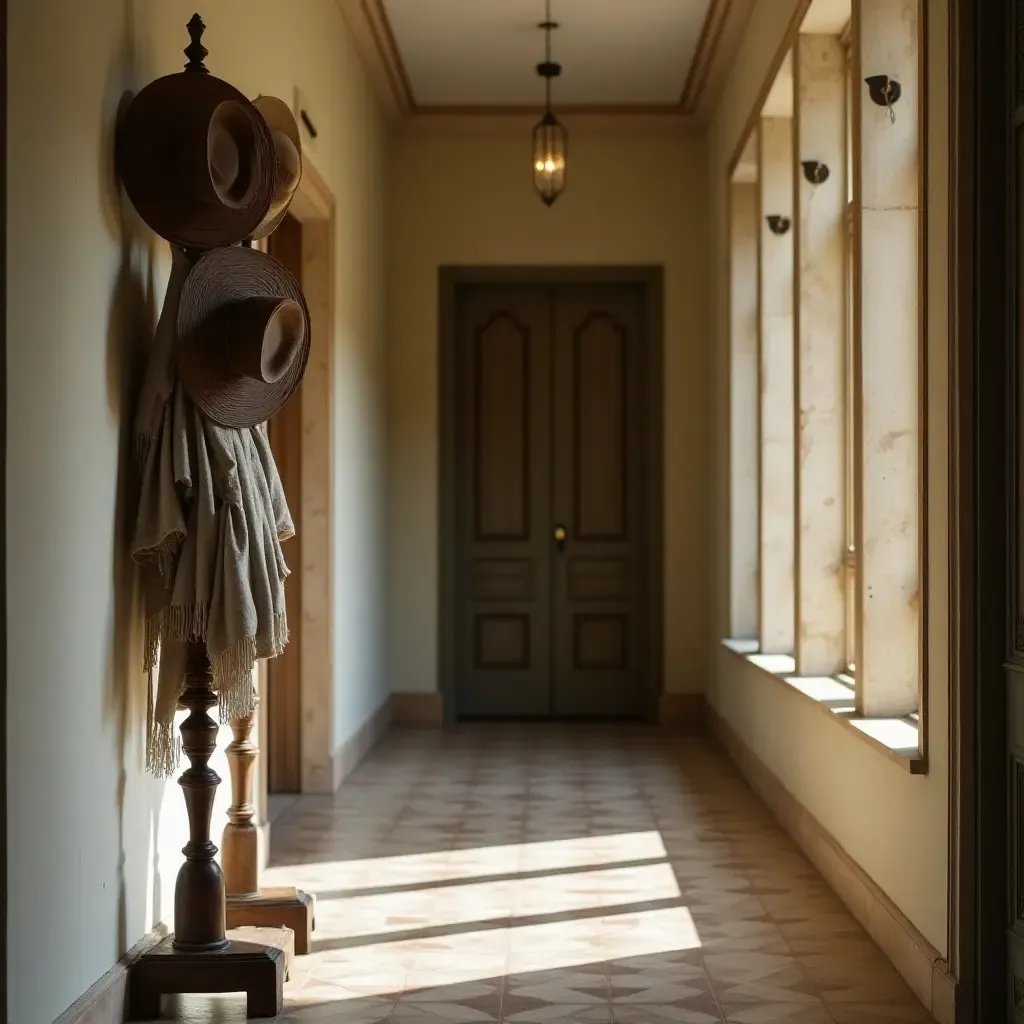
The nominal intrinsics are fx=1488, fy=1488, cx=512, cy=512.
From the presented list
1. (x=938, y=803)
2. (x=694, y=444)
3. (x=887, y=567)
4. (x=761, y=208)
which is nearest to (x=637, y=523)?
(x=694, y=444)

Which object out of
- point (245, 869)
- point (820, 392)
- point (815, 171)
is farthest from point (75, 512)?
point (815, 171)

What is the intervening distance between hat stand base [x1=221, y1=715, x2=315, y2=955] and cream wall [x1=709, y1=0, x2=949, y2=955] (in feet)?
5.84

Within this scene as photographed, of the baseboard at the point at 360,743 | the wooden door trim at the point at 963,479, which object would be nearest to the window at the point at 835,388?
the wooden door trim at the point at 963,479

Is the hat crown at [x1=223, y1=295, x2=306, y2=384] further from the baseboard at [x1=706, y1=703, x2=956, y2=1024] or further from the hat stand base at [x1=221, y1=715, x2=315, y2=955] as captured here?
the baseboard at [x1=706, y1=703, x2=956, y2=1024]

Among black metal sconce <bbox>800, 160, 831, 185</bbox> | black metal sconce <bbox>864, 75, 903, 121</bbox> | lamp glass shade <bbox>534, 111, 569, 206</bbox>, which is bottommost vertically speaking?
black metal sconce <bbox>864, 75, 903, 121</bbox>

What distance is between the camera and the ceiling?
24.9ft

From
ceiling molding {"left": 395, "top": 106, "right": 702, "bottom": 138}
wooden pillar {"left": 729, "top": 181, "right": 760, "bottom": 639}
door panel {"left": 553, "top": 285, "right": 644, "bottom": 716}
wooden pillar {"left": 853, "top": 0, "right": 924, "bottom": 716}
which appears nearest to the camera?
wooden pillar {"left": 853, "top": 0, "right": 924, "bottom": 716}

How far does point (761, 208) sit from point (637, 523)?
9.77 ft

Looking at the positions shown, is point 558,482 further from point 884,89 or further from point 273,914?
point 273,914

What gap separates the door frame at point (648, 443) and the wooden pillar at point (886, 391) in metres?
4.70

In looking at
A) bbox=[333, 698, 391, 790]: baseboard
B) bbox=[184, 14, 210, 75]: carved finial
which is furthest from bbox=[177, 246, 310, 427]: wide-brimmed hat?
bbox=[333, 698, 391, 790]: baseboard

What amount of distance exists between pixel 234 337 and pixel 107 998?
1.68 meters

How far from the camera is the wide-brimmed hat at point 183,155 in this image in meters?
3.79

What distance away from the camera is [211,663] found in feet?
12.6
